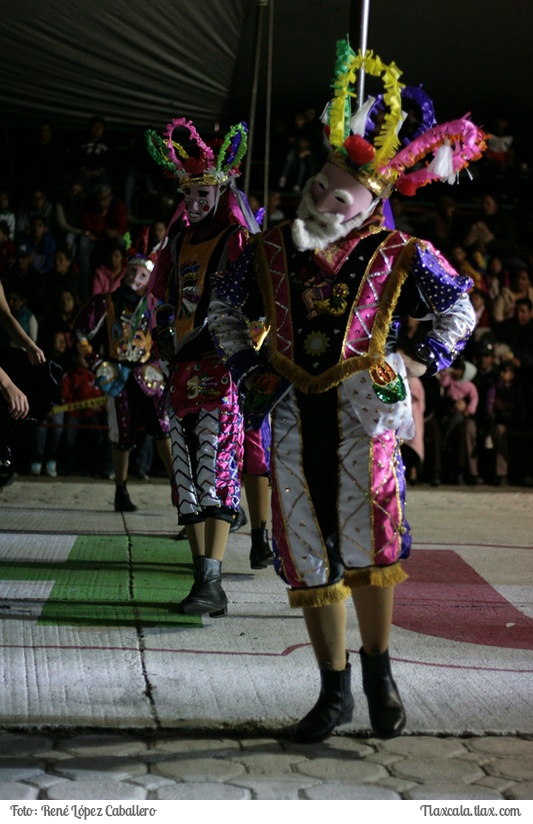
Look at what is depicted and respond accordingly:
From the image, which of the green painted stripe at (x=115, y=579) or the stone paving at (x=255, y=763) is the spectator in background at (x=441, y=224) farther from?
the stone paving at (x=255, y=763)

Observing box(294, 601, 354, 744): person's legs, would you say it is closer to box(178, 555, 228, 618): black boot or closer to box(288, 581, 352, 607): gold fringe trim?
box(288, 581, 352, 607): gold fringe trim

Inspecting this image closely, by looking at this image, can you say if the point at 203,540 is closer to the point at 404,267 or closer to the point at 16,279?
the point at 404,267

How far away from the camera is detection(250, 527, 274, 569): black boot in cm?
575

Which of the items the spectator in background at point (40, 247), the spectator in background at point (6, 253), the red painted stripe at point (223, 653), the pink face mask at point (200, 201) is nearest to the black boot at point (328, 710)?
the red painted stripe at point (223, 653)

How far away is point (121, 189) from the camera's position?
12.8 metres

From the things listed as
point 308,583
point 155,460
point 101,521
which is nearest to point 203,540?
point 308,583

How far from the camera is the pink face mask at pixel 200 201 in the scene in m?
5.10

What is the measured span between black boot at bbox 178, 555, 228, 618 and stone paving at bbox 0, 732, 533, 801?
141cm

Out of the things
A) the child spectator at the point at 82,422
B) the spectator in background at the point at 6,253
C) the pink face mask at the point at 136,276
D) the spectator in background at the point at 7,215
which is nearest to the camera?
the pink face mask at the point at 136,276

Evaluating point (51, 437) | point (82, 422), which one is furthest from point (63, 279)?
point (51, 437)

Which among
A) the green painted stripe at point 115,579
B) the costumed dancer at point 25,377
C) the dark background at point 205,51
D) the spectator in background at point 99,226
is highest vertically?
the dark background at point 205,51

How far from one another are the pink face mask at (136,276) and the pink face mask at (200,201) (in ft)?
7.35

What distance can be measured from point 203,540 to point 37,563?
3.60 feet

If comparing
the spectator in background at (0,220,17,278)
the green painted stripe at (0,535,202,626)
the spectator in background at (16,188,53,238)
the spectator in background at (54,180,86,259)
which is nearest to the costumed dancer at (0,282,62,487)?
the green painted stripe at (0,535,202,626)
